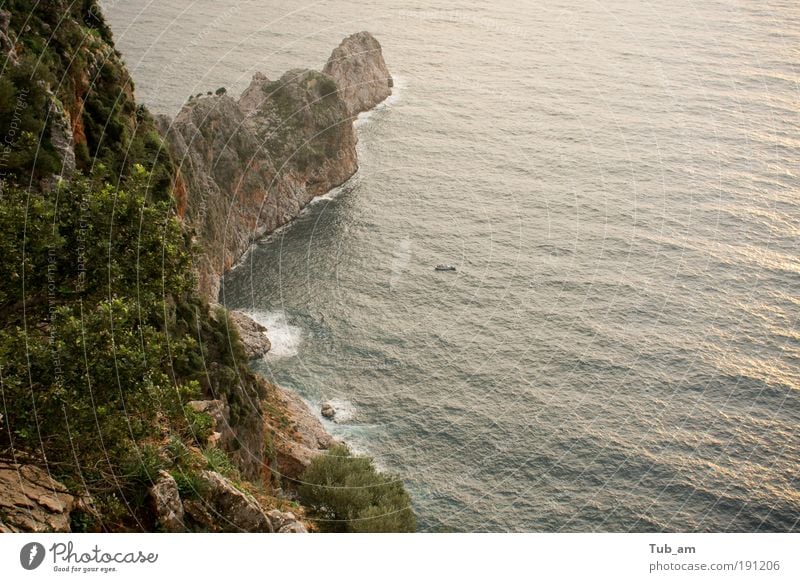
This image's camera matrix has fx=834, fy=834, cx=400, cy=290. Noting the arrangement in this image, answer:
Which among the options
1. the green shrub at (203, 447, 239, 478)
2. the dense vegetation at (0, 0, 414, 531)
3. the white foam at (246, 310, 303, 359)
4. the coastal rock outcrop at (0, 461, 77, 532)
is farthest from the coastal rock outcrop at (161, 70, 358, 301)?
the coastal rock outcrop at (0, 461, 77, 532)

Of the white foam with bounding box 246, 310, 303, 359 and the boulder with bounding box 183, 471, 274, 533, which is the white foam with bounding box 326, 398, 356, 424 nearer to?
the white foam with bounding box 246, 310, 303, 359

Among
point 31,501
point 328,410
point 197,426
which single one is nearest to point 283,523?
point 197,426

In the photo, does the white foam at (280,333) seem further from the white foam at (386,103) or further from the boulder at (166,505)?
the boulder at (166,505)

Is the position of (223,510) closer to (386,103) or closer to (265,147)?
(265,147)

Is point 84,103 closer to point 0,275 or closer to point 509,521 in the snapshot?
point 0,275

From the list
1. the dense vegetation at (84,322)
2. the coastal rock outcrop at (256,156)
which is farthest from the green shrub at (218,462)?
the coastal rock outcrop at (256,156)

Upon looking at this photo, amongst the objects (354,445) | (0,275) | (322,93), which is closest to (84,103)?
(0,275)
